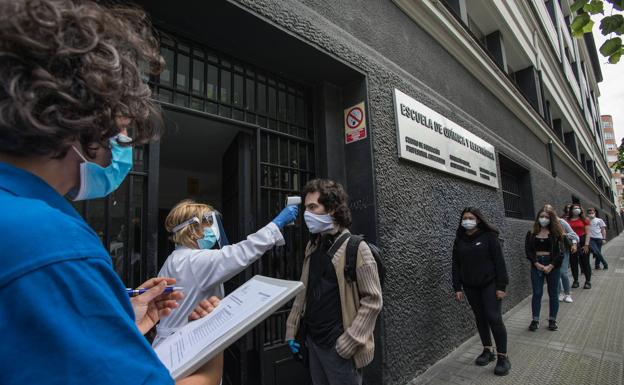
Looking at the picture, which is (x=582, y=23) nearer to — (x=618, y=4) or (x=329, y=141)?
(x=618, y=4)

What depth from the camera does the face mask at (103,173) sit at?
2.75 feet

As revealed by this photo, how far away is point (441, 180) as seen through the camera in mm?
4480

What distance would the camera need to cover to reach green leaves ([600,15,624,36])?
219 cm

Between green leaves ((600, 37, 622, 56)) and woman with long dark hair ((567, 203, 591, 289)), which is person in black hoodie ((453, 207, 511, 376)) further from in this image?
woman with long dark hair ((567, 203, 591, 289))

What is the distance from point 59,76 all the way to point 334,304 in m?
1.99

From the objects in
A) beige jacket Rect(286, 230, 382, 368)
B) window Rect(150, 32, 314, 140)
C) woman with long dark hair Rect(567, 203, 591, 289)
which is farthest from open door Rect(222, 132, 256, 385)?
woman with long dark hair Rect(567, 203, 591, 289)

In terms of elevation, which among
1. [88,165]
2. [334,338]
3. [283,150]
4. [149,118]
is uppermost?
[283,150]

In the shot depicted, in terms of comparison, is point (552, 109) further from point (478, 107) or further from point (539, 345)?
point (539, 345)

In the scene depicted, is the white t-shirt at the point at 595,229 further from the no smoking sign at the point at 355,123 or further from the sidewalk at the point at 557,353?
the no smoking sign at the point at 355,123

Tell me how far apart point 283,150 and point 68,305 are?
287 centimetres

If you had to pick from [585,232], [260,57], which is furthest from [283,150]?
[585,232]

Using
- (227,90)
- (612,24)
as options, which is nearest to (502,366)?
(612,24)

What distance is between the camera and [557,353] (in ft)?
12.8

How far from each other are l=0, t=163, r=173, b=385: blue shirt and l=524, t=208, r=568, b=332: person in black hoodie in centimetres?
549
